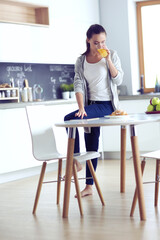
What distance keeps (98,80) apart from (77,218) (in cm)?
121

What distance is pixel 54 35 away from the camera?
622 centimetres

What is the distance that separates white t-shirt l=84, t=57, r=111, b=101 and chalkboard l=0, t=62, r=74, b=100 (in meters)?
1.95

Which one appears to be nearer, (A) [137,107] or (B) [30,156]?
(B) [30,156]

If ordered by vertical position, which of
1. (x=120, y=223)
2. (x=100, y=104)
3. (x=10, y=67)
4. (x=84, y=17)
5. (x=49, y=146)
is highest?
(x=84, y=17)

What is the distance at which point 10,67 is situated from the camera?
235 inches

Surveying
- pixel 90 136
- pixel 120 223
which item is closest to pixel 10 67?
pixel 90 136

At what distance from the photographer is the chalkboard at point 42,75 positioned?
5945mm

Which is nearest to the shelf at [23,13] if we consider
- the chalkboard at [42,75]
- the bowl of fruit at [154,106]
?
the chalkboard at [42,75]

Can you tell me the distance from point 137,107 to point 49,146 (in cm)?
264

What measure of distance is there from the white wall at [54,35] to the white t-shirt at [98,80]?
5.62 feet

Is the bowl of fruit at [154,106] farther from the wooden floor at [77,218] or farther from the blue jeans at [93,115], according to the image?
the wooden floor at [77,218]

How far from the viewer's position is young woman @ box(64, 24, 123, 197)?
3980 millimetres

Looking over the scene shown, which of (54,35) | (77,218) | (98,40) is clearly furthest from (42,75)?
(77,218)

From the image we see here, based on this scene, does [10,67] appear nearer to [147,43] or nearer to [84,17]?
[84,17]
